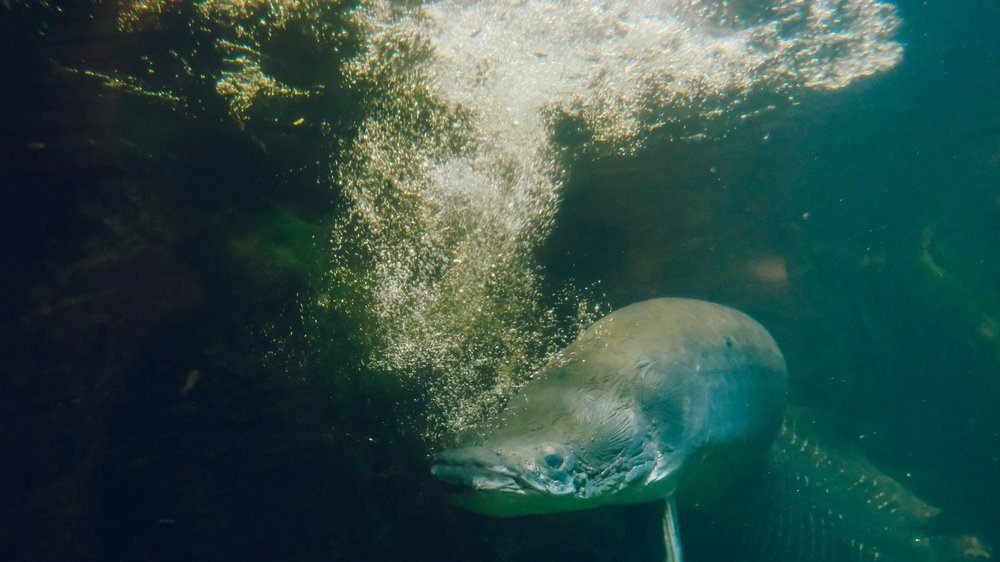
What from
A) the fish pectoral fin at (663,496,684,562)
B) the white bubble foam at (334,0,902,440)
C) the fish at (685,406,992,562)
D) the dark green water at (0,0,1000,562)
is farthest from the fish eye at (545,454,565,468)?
the fish at (685,406,992,562)

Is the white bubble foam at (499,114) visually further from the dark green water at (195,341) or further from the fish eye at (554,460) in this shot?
the fish eye at (554,460)

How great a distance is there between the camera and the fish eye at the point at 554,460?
244 cm

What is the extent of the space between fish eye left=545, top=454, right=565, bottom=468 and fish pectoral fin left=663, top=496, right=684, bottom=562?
130 cm

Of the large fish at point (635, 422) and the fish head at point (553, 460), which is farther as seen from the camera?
the large fish at point (635, 422)

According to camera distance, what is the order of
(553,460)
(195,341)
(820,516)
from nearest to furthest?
1. (553,460)
2. (195,341)
3. (820,516)

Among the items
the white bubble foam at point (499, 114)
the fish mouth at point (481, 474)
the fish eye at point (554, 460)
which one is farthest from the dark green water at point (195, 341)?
the fish eye at point (554, 460)

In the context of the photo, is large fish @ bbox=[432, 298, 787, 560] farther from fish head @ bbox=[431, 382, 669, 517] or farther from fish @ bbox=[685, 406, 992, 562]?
fish @ bbox=[685, 406, 992, 562]

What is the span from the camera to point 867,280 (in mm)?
6660

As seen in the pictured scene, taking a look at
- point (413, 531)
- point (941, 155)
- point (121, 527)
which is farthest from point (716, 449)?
point (941, 155)

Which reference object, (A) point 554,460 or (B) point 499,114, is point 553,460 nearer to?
(A) point 554,460

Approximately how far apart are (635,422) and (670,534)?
0.98 meters

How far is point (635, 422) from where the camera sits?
2959 mm

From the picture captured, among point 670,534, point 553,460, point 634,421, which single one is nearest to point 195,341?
point 553,460

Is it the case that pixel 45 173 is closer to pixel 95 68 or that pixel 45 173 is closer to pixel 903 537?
pixel 95 68
